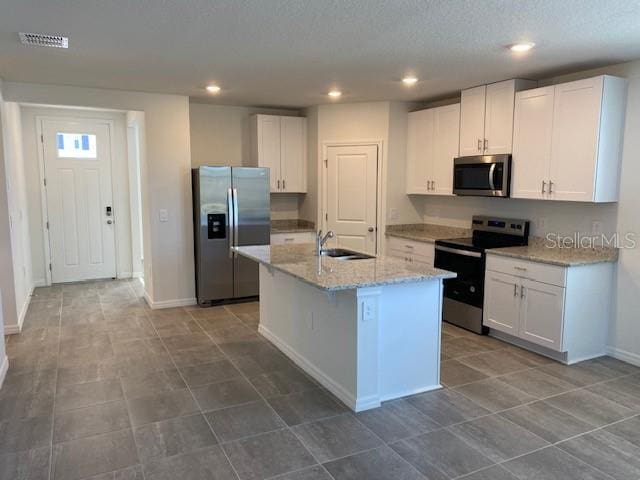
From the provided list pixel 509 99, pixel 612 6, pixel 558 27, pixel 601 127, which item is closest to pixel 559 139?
pixel 601 127

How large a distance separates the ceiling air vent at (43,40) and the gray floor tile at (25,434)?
244 cm

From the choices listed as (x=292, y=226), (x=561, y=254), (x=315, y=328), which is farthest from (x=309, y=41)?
(x=292, y=226)

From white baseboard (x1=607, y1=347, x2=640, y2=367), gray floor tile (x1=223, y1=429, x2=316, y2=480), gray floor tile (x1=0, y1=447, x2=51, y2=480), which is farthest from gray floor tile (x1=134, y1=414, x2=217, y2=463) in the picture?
white baseboard (x1=607, y1=347, x2=640, y2=367)

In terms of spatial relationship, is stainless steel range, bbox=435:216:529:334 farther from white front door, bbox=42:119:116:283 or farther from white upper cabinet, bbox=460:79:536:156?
white front door, bbox=42:119:116:283

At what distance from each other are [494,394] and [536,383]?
43 cm

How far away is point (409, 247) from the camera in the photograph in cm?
547

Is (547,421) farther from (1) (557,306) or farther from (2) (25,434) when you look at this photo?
(2) (25,434)

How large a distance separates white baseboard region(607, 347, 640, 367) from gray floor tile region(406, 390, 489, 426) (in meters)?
1.67

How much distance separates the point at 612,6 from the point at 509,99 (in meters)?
1.91

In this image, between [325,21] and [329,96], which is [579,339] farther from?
[329,96]

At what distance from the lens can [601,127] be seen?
3758 mm

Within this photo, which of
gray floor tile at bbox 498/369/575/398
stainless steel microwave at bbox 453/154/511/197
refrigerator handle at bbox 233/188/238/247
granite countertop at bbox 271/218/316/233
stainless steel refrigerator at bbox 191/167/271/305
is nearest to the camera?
gray floor tile at bbox 498/369/575/398

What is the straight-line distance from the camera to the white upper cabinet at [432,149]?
5207mm

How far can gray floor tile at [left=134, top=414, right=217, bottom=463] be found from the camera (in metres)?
2.63
